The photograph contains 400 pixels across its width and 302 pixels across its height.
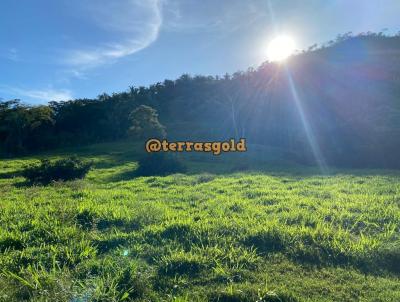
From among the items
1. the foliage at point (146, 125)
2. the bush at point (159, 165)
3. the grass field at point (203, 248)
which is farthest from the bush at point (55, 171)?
the foliage at point (146, 125)

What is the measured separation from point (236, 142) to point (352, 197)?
30.0 metres

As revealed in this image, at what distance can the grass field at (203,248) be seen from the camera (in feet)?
21.2

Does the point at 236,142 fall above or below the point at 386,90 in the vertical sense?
below

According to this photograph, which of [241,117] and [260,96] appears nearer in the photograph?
[241,117]

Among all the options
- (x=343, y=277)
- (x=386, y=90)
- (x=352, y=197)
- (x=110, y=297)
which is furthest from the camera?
(x=386, y=90)

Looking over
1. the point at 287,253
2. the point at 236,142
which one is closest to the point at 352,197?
the point at 287,253

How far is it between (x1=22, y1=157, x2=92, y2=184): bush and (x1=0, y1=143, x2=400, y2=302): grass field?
845 cm

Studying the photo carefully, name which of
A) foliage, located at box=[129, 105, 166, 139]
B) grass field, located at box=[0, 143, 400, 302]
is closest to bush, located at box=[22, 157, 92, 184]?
grass field, located at box=[0, 143, 400, 302]

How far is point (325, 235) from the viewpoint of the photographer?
9.05m

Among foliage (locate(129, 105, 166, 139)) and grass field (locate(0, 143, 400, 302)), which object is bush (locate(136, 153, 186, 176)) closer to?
foliage (locate(129, 105, 166, 139))

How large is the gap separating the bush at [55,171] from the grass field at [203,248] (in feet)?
27.7

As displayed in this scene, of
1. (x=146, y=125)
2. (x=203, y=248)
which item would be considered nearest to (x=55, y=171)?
(x=146, y=125)

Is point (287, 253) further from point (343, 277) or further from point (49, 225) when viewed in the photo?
point (49, 225)

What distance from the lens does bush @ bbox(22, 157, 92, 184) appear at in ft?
71.4
